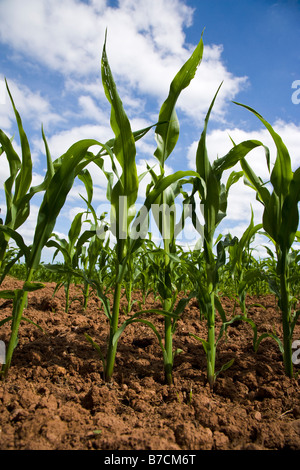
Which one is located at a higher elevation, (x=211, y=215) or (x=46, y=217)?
(x=211, y=215)

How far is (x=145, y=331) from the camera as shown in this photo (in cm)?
227

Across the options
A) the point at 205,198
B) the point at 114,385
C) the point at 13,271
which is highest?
the point at 13,271

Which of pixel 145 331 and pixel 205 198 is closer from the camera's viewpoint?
pixel 205 198

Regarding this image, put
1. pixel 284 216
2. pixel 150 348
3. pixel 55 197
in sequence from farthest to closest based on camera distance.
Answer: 1. pixel 150 348
2. pixel 284 216
3. pixel 55 197

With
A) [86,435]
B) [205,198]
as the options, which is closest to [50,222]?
[205,198]

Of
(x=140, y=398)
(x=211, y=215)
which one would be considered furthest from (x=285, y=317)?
(x=140, y=398)

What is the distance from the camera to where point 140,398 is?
141 cm

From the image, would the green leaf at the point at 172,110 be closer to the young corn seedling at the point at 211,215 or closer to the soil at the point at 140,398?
the young corn seedling at the point at 211,215

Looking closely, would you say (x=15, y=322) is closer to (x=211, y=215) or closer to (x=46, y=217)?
(x=46, y=217)

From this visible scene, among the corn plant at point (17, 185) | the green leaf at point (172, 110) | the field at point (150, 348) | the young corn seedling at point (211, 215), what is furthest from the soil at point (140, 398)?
the green leaf at point (172, 110)

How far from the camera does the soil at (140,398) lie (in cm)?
110

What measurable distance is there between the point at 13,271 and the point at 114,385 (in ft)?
21.8

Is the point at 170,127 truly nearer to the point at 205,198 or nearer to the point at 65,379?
the point at 205,198

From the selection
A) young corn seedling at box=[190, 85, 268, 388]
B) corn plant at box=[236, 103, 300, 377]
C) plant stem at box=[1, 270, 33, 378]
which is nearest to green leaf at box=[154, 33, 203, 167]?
young corn seedling at box=[190, 85, 268, 388]
